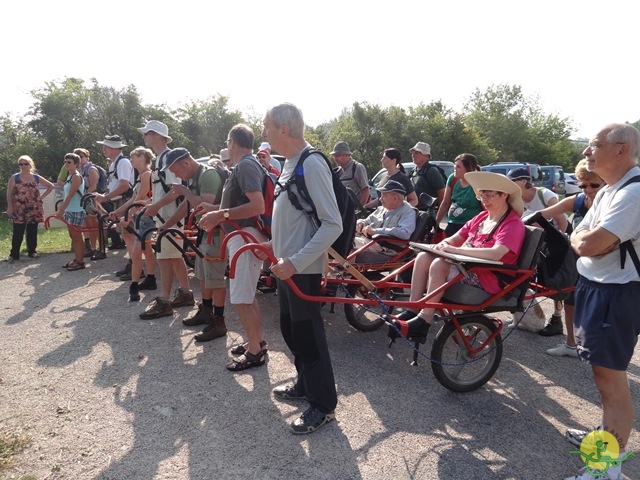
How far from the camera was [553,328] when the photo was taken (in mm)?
4844

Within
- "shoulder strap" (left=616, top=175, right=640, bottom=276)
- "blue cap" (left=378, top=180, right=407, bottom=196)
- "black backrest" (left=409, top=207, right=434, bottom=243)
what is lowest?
"black backrest" (left=409, top=207, right=434, bottom=243)

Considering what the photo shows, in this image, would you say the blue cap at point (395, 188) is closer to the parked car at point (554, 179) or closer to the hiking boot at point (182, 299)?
the hiking boot at point (182, 299)

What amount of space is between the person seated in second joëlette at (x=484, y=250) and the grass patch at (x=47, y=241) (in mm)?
8496

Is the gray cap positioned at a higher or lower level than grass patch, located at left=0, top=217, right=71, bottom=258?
higher

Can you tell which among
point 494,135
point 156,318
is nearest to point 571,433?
point 156,318

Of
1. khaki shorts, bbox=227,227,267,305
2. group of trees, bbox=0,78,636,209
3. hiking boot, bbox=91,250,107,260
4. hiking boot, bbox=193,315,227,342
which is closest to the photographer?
khaki shorts, bbox=227,227,267,305

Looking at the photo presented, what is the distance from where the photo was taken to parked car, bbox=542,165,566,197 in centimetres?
2259

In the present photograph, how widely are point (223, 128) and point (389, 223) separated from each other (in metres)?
28.0

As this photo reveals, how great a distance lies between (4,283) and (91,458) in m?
5.61

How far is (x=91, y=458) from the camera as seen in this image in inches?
108

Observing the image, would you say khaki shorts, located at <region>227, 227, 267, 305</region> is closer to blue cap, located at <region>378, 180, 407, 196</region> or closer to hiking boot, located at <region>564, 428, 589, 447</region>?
blue cap, located at <region>378, 180, 407, 196</region>

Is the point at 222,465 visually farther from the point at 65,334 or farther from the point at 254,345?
the point at 65,334

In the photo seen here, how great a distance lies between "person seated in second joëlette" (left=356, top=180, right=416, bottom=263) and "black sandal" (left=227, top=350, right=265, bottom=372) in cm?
157

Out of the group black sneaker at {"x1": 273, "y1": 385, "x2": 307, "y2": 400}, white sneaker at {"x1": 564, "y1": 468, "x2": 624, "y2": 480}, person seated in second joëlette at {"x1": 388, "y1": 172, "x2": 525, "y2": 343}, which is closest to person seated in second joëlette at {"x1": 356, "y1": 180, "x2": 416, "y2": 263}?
person seated in second joëlette at {"x1": 388, "y1": 172, "x2": 525, "y2": 343}
